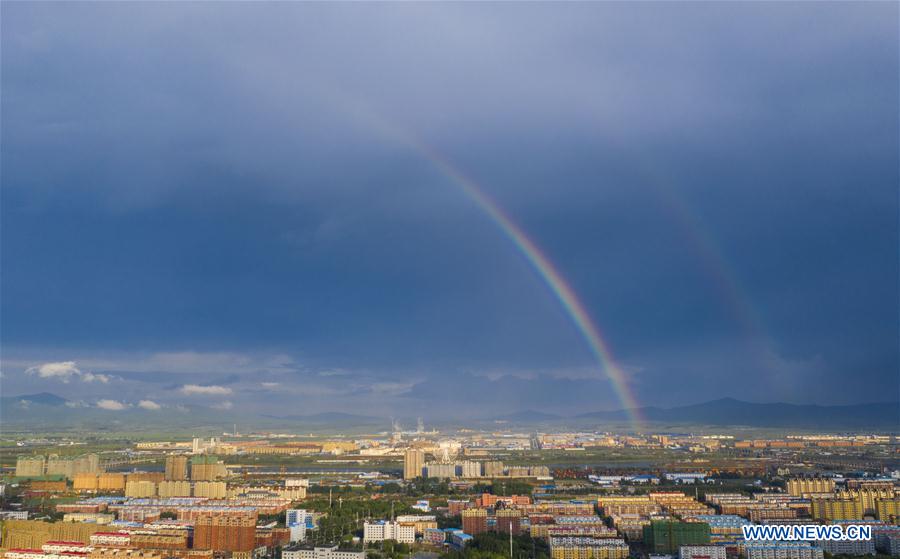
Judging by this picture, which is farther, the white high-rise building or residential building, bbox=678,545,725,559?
the white high-rise building

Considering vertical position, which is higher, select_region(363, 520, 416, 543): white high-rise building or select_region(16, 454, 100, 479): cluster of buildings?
select_region(16, 454, 100, 479): cluster of buildings

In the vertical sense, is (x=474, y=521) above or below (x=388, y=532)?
above

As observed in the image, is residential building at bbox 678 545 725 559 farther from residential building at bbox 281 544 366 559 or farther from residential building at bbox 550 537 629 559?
residential building at bbox 281 544 366 559

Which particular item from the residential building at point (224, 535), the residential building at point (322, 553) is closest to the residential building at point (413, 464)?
the residential building at point (224, 535)

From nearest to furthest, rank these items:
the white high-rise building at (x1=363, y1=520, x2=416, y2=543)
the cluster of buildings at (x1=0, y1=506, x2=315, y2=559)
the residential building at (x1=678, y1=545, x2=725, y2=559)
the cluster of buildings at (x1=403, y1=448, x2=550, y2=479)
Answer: the residential building at (x1=678, y1=545, x2=725, y2=559), the cluster of buildings at (x1=0, y1=506, x2=315, y2=559), the white high-rise building at (x1=363, y1=520, x2=416, y2=543), the cluster of buildings at (x1=403, y1=448, x2=550, y2=479)

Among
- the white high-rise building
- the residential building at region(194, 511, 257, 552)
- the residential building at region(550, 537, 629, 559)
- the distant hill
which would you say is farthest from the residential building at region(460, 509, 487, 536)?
the distant hill

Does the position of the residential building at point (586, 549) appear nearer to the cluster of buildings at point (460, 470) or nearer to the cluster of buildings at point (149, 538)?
the cluster of buildings at point (149, 538)

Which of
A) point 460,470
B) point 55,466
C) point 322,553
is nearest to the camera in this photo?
point 322,553

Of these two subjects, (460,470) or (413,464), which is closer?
(413,464)

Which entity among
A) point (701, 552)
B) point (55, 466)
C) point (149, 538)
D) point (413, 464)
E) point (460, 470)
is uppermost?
point (55, 466)

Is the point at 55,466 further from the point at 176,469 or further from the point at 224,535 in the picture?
the point at 224,535

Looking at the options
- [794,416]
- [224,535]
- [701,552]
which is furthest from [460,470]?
[794,416]
